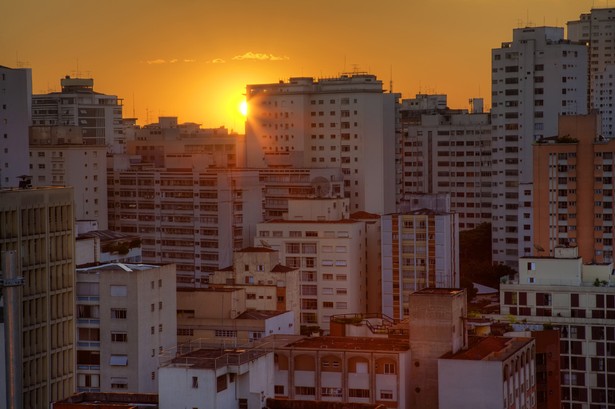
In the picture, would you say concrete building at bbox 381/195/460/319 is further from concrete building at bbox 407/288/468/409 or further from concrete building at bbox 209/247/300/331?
concrete building at bbox 407/288/468/409

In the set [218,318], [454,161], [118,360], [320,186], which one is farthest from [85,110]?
[118,360]

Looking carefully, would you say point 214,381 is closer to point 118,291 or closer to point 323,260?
point 118,291

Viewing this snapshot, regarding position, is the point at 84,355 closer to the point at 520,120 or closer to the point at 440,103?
the point at 520,120

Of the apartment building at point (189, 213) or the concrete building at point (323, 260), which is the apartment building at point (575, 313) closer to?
the concrete building at point (323, 260)

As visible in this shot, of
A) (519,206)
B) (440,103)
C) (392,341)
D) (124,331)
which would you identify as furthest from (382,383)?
(440,103)

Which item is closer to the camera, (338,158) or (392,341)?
(392,341)

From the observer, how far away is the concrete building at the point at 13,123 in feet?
254

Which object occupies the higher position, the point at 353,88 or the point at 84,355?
the point at 353,88

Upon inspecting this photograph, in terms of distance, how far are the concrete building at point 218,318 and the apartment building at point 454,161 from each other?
5272cm

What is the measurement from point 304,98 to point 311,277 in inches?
1248

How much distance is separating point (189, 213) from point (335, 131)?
22.1 metres

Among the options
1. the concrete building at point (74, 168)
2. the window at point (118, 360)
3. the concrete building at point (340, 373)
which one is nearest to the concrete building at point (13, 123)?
the concrete building at point (74, 168)

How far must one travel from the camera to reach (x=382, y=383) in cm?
4488

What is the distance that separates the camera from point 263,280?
210 feet
